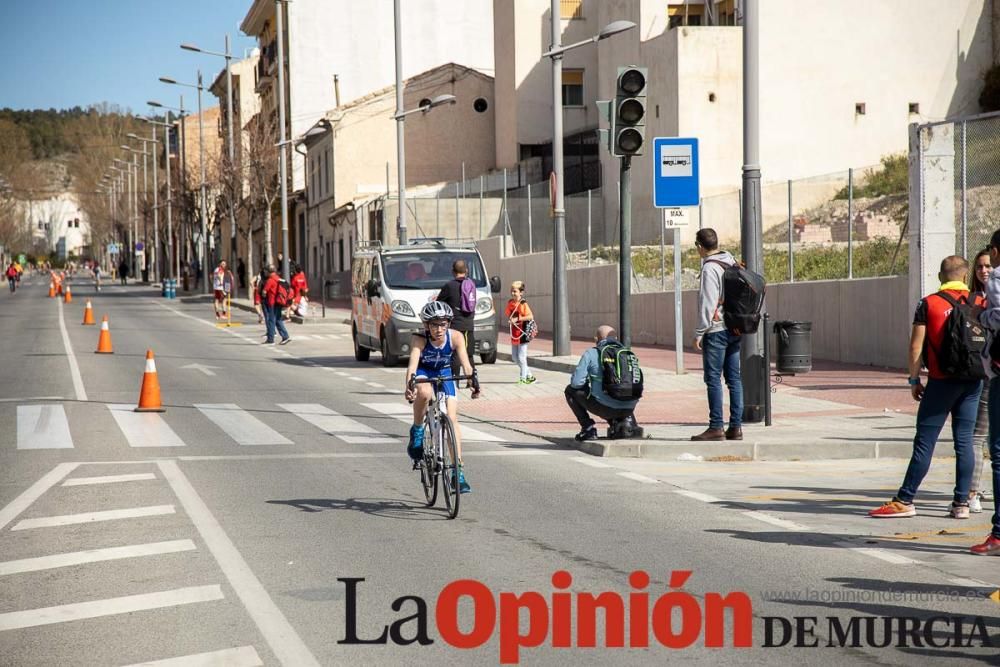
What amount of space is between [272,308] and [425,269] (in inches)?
324

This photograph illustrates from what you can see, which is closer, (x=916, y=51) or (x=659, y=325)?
(x=659, y=325)

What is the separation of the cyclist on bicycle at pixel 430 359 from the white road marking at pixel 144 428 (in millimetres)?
4947

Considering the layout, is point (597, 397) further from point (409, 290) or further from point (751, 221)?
point (409, 290)

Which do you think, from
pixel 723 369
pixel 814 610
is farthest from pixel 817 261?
pixel 814 610

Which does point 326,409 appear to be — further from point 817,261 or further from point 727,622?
point 727,622

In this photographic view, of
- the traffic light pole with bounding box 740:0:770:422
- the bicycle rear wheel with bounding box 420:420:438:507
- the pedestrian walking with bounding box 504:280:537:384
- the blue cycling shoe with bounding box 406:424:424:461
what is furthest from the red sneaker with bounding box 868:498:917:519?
the pedestrian walking with bounding box 504:280:537:384

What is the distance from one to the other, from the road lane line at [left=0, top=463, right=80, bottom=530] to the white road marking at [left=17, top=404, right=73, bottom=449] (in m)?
1.76

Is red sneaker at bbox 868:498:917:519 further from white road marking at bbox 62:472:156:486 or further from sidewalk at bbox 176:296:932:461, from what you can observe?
white road marking at bbox 62:472:156:486

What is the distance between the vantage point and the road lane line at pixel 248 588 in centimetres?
620

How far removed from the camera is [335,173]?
210 ft

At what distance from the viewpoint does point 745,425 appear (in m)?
15.1

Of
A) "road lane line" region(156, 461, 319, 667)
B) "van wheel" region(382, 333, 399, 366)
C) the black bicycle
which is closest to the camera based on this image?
"road lane line" region(156, 461, 319, 667)

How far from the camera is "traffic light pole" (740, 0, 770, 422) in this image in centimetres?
1500

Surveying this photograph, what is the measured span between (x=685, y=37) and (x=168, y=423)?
28.1 metres
